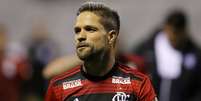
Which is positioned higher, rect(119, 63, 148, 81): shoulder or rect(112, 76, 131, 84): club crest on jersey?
rect(119, 63, 148, 81): shoulder

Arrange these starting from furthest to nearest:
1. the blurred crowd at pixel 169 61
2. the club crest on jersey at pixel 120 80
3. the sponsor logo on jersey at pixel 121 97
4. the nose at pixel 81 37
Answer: the blurred crowd at pixel 169 61
the club crest on jersey at pixel 120 80
the sponsor logo on jersey at pixel 121 97
the nose at pixel 81 37

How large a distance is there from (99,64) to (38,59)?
8203mm

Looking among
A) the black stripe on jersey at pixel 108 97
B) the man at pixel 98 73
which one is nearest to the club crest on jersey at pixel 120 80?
the man at pixel 98 73

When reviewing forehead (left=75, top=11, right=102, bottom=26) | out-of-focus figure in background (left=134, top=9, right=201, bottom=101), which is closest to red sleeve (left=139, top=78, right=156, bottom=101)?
forehead (left=75, top=11, right=102, bottom=26)

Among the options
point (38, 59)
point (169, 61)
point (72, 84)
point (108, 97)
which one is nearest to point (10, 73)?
point (38, 59)

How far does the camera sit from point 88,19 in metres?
7.58

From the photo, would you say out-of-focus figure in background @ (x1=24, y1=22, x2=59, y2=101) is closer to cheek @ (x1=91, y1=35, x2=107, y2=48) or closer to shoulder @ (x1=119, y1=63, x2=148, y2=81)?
shoulder @ (x1=119, y1=63, x2=148, y2=81)

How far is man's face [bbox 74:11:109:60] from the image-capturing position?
7.49 metres

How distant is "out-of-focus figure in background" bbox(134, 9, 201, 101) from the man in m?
3.19

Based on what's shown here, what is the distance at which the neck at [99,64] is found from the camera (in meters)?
7.66

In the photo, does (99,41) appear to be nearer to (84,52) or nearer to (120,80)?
(84,52)

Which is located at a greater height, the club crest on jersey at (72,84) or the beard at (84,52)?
the beard at (84,52)

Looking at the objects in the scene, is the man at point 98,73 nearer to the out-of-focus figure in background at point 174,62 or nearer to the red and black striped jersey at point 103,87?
the red and black striped jersey at point 103,87

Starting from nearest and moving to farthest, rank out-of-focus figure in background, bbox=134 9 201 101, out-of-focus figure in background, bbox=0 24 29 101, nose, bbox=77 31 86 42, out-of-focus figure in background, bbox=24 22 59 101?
nose, bbox=77 31 86 42, out-of-focus figure in background, bbox=134 9 201 101, out-of-focus figure in background, bbox=0 24 29 101, out-of-focus figure in background, bbox=24 22 59 101
